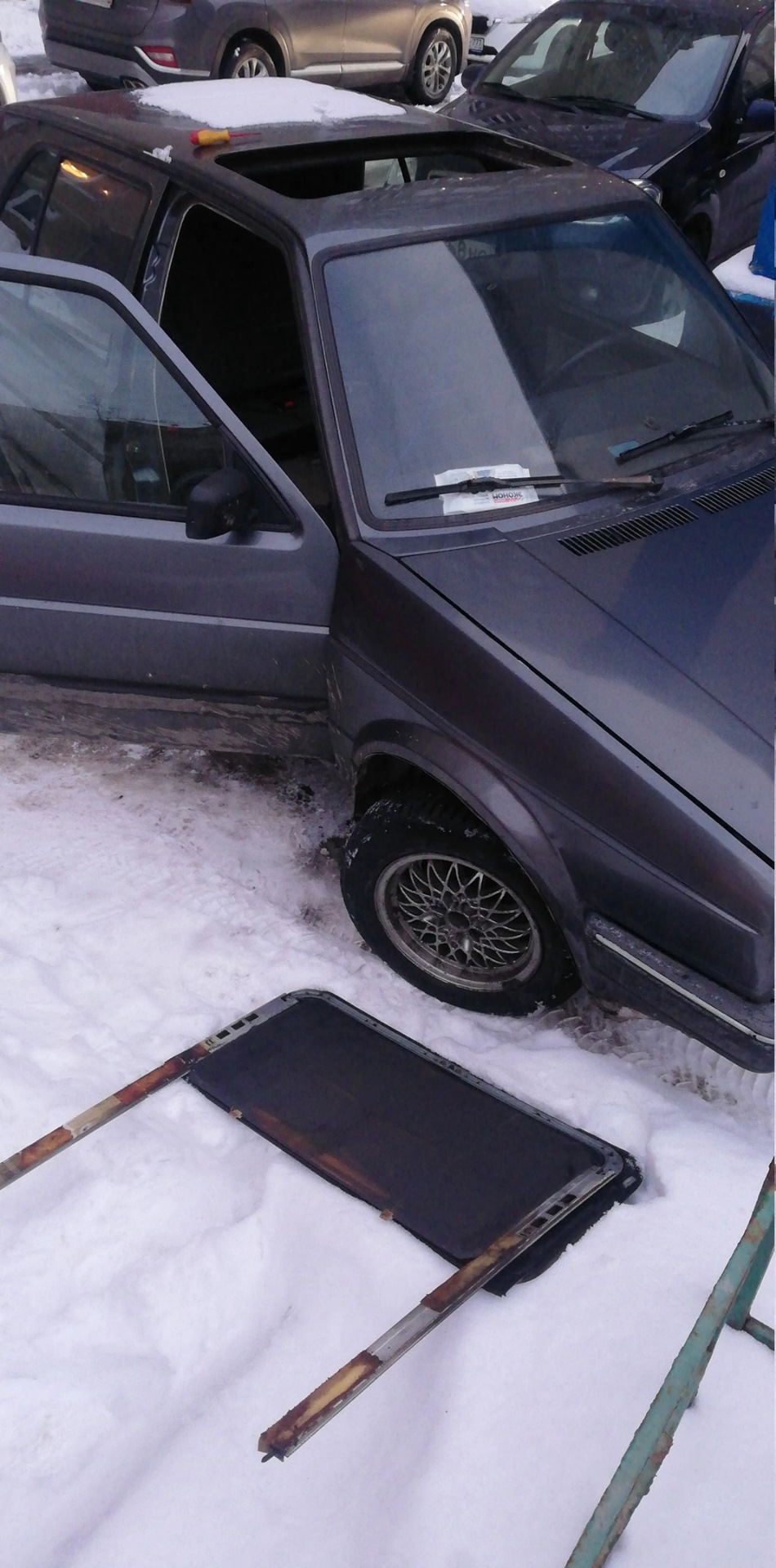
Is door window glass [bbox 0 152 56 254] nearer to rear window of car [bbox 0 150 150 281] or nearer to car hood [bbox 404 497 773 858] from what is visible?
rear window of car [bbox 0 150 150 281]

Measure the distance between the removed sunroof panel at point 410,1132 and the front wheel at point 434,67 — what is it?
10.5 meters

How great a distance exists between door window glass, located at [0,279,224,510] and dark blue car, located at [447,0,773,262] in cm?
406

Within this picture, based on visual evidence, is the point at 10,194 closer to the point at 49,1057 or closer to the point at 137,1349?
the point at 49,1057

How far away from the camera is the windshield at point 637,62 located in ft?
21.7

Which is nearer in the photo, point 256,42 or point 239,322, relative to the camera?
point 239,322

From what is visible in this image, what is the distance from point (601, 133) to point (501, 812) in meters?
5.29

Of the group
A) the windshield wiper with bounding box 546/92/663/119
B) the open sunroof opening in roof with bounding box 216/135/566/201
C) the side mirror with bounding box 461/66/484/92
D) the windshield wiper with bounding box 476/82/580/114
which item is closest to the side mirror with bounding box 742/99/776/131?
the windshield wiper with bounding box 546/92/663/119

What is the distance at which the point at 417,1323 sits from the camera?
225 cm

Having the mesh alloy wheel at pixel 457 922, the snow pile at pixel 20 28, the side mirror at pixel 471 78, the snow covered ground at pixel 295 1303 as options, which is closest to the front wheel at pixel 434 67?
the side mirror at pixel 471 78

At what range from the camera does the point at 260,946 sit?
11.0 feet

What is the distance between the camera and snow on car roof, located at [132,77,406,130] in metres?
3.85

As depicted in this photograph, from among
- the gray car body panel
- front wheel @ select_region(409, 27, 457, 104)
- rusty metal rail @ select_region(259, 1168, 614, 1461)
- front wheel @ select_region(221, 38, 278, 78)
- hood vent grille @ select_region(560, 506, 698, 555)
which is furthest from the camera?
front wheel @ select_region(409, 27, 457, 104)

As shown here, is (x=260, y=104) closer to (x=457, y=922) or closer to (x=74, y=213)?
(x=74, y=213)

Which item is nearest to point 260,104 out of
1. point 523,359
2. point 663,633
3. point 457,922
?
point 523,359
